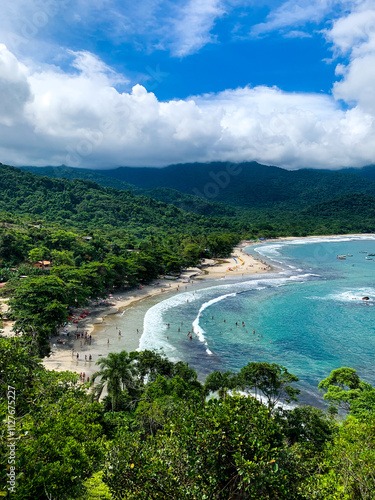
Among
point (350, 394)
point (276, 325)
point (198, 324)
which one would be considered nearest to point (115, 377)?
point (350, 394)

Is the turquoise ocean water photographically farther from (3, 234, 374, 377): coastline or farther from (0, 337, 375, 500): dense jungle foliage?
(0, 337, 375, 500): dense jungle foliage

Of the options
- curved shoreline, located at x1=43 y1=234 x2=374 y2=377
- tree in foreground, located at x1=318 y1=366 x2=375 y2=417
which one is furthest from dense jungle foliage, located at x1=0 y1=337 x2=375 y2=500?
curved shoreline, located at x1=43 y1=234 x2=374 y2=377

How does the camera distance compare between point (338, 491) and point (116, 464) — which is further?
point (338, 491)

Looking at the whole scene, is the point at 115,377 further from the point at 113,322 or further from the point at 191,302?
the point at 191,302

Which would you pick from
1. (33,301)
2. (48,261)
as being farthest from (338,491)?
(48,261)

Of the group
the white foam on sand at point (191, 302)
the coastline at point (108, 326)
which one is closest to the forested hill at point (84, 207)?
the coastline at point (108, 326)

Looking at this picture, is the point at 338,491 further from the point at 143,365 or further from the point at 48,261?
the point at 48,261

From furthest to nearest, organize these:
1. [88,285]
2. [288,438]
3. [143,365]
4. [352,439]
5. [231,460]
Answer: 1. [88,285]
2. [143,365]
3. [288,438]
4. [352,439]
5. [231,460]
